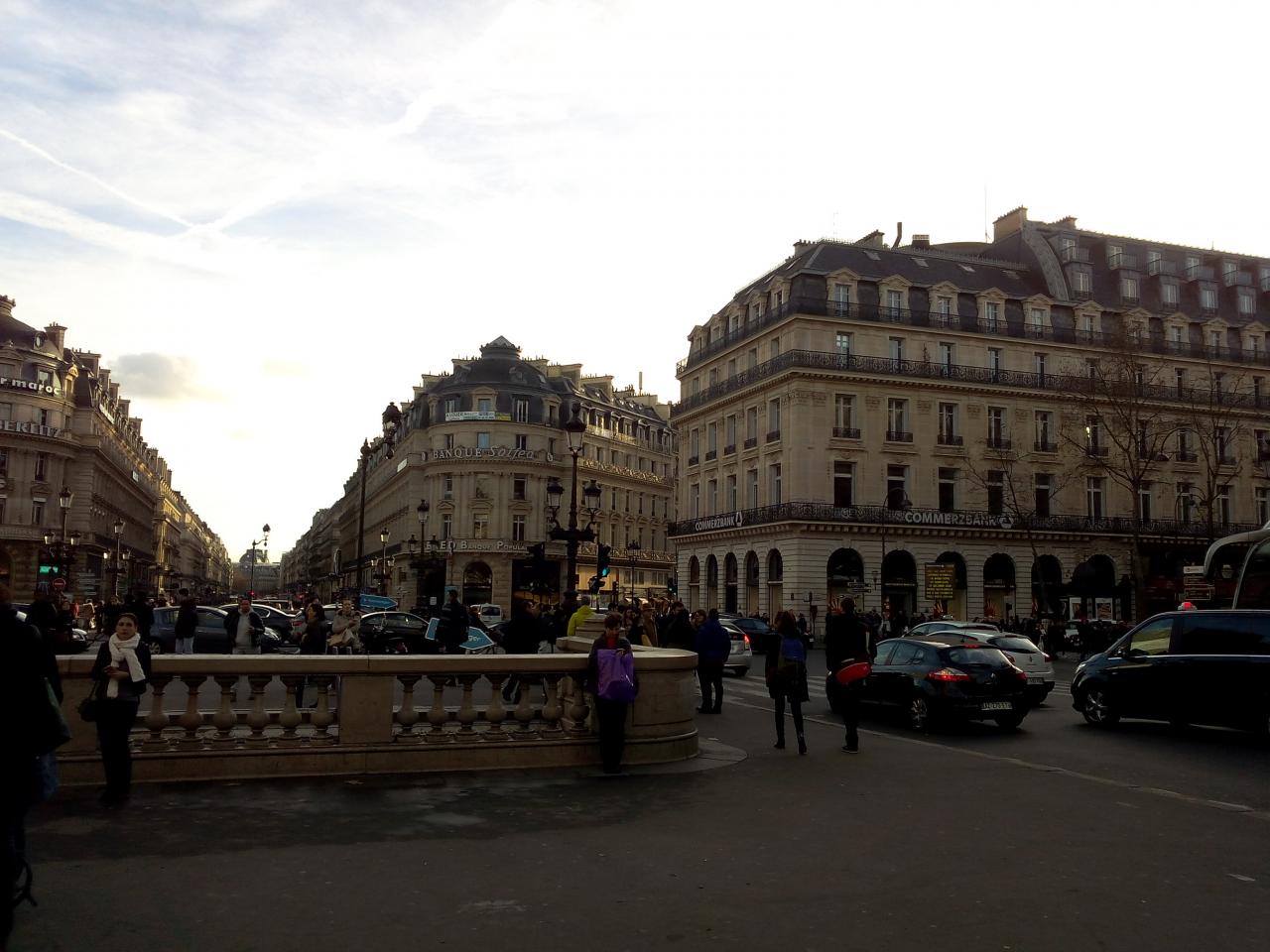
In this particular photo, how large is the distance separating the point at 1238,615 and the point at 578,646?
30.1ft

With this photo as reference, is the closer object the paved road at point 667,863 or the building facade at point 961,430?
the paved road at point 667,863

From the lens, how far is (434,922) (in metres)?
5.84

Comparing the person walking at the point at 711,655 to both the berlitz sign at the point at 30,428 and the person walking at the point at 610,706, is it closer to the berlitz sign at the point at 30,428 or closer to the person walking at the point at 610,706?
the person walking at the point at 610,706

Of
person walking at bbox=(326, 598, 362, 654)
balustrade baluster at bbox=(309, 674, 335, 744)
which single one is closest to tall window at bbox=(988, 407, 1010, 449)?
person walking at bbox=(326, 598, 362, 654)

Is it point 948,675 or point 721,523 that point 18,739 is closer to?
point 948,675

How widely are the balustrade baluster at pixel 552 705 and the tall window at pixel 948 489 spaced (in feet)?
157

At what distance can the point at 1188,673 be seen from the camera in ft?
49.2

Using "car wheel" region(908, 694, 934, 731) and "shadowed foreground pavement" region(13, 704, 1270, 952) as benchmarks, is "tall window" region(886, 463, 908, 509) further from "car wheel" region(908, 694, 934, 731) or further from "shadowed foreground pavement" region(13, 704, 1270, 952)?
"shadowed foreground pavement" region(13, 704, 1270, 952)

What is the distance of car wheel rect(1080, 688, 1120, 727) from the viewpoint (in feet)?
54.2

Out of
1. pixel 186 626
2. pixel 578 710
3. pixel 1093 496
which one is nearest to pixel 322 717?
pixel 578 710

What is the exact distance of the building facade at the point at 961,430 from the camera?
177 feet

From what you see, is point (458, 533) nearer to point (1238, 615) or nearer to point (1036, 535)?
point (1036, 535)

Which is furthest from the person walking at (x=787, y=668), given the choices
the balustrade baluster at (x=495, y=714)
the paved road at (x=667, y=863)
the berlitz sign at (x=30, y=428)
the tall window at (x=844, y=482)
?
the berlitz sign at (x=30, y=428)

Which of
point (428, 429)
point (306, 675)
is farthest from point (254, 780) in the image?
point (428, 429)
